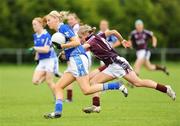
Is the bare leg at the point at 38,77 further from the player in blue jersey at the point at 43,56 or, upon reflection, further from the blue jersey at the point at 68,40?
the blue jersey at the point at 68,40

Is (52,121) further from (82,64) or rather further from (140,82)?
(140,82)

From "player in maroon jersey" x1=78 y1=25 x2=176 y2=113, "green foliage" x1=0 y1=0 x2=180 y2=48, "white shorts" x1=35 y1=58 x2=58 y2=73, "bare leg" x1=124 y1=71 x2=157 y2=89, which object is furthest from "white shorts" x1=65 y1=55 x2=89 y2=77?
"green foliage" x1=0 y1=0 x2=180 y2=48

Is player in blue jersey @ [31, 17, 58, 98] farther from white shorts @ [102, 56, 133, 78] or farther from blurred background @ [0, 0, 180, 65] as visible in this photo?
blurred background @ [0, 0, 180, 65]

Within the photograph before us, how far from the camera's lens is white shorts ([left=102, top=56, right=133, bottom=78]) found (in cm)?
1446

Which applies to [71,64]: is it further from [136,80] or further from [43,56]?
[43,56]

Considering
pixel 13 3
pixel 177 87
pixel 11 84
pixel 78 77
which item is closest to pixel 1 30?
pixel 13 3

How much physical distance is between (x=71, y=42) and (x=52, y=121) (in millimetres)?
1465

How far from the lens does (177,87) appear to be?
22328 millimetres

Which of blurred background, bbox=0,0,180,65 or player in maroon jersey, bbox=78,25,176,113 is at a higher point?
blurred background, bbox=0,0,180,65

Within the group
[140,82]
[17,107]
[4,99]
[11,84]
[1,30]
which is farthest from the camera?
[1,30]

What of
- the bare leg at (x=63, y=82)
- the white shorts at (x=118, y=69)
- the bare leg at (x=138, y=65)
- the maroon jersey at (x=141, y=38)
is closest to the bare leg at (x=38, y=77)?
the white shorts at (x=118, y=69)

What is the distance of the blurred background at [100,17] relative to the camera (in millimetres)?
45875

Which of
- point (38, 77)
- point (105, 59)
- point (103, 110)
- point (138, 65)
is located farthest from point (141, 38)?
point (105, 59)

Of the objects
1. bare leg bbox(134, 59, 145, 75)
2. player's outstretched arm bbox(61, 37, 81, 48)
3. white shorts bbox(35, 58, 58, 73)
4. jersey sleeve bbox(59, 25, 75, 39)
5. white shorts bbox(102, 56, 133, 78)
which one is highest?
bare leg bbox(134, 59, 145, 75)
